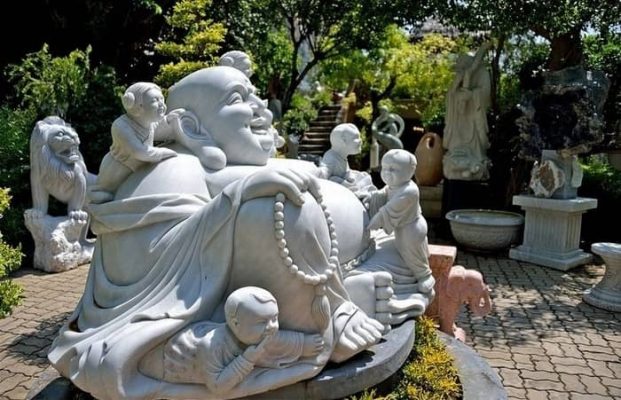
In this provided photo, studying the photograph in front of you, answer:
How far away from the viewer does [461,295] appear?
12.3ft

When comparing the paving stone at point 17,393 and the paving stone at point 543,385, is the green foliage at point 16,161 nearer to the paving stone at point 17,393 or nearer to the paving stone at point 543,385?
the paving stone at point 17,393

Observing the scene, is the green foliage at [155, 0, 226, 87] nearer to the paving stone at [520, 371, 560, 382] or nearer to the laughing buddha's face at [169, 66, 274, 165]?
the laughing buddha's face at [169, 66, 274, 165]

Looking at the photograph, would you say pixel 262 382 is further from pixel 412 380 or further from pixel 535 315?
pixel 535 315

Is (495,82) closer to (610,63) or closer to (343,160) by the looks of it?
(610,63)

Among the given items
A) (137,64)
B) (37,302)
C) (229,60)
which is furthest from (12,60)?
(229,60)

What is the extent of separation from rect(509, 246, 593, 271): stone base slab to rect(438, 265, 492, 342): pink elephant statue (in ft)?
12.0

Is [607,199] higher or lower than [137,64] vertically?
lower

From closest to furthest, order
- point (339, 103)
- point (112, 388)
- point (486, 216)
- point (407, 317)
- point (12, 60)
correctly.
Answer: point (112, 388) < point (407, 317) < point (486, 216) < point (12, 60) < point (339, 103)

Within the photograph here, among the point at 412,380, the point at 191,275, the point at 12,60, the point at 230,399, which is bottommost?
the point at 412,380

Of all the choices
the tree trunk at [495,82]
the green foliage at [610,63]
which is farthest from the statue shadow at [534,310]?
the tree trunk at [495,82]

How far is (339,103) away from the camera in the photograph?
1889cm

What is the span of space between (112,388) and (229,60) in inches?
77.8

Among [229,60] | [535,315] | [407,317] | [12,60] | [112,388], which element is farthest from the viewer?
[12,60]

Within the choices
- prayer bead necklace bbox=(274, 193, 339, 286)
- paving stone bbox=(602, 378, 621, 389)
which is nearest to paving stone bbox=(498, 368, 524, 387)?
paving stone bbox=(602, 378, 621, 389)
